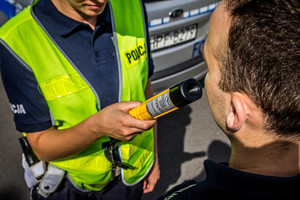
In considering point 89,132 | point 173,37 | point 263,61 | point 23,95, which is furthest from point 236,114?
point 173,37

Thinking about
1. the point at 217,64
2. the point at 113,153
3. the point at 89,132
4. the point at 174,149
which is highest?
the point at 217,64

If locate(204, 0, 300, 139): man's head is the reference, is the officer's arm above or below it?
below

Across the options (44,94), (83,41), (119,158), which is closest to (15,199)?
(119,158)

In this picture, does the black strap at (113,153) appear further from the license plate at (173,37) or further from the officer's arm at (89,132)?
the license plate at (173,37)

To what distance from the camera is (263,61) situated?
34.0 inches

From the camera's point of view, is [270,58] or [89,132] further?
[89,132]

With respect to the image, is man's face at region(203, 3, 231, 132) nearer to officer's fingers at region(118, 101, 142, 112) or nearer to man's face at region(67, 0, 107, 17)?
officer's fingers at region(118, 101, 142, 112)

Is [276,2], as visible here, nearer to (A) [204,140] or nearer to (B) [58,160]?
(B) [58,160]

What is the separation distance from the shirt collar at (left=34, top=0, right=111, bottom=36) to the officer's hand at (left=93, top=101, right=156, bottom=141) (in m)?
0.43

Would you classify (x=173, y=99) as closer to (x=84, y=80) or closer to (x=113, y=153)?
(x=84, y=80)

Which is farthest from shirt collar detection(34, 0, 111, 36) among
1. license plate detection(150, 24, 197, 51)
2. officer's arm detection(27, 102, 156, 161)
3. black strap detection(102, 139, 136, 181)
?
license plate detection(150, 24, 197, 51)

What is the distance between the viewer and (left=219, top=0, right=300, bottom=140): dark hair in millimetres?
838

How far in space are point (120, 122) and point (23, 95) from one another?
457 millimetres

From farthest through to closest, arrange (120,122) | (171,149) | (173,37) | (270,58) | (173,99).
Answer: (171,149)
(173,37)
(120,122)
(173,99)
(270,58)
